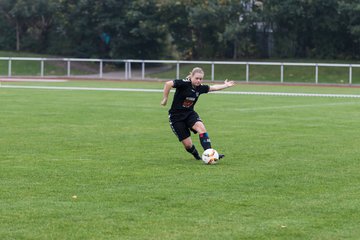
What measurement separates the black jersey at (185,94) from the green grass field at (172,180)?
0.86m

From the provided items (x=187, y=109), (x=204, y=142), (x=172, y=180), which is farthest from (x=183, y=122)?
(x=172, y=180)

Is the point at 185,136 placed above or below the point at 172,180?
above

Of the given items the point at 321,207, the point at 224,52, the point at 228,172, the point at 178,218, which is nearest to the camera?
the point at 178,218

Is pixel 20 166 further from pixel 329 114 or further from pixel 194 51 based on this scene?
pixel 194 51

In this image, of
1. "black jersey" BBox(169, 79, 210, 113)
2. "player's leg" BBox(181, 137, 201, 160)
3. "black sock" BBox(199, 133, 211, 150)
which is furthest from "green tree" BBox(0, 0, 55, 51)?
"black sock" BBox(199, 133, 211, 150)

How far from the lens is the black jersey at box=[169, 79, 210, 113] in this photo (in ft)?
47.2

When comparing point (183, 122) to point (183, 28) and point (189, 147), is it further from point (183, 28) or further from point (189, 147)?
point (183, 28)

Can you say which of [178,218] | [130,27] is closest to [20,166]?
[178,218]

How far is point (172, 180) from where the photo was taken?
470 inches

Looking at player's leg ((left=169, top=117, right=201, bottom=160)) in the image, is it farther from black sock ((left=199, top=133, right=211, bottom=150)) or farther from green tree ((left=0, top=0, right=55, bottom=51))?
green tree ((left=0, top=0, right=55, bottom=51))

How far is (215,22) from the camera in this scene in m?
60.0

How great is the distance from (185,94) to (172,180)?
2.86m

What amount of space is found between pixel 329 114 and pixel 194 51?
39852 millimetres

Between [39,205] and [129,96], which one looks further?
[129,96]
